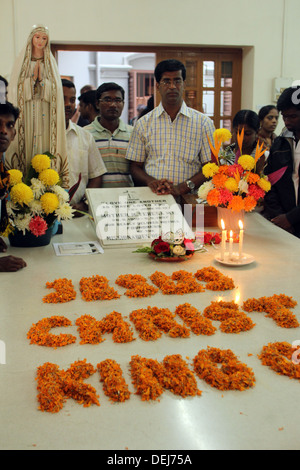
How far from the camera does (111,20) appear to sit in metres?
6.04

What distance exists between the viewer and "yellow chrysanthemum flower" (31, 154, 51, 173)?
2.53m

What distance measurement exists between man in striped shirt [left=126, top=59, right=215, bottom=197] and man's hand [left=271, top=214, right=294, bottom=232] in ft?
2.02

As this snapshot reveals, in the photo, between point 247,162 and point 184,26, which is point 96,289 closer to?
point 247,162

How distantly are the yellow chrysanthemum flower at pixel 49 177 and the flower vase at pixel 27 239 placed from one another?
26cm

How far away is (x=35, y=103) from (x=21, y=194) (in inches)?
22.2

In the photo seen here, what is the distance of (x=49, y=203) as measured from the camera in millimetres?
2457

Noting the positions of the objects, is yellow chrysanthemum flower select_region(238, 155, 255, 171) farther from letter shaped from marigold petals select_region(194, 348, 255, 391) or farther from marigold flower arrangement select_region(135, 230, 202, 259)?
letter shaped from marigold petals select_region(194, 348, 255, 391)

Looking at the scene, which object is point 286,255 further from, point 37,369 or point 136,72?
point 136,72

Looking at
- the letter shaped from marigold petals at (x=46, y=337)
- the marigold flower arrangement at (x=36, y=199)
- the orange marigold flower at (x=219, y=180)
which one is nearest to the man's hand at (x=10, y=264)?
the marigold flower arrangement at (x=36, y=199)

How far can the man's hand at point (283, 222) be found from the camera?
299 centimetres

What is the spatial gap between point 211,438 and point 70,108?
116 inches

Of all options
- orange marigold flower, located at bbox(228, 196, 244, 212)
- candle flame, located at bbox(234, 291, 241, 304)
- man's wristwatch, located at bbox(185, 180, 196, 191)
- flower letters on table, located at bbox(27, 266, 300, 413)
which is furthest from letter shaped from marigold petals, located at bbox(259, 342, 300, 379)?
man's wristwatch, located at bbox(185, 180, 196, 191)

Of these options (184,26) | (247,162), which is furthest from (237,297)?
(184,26)
